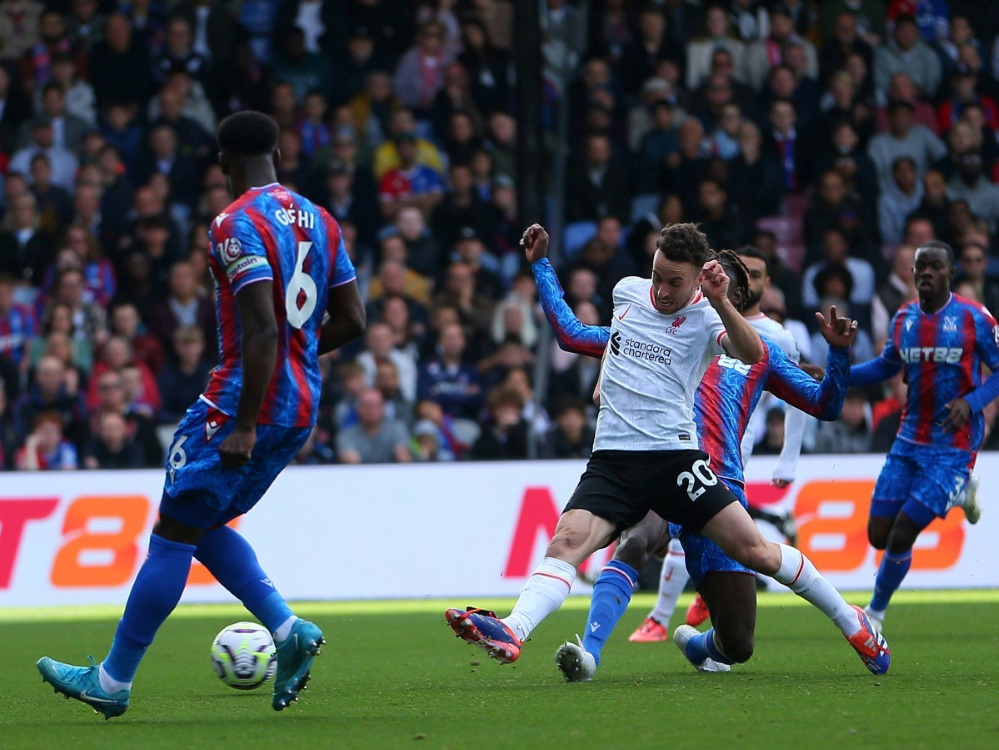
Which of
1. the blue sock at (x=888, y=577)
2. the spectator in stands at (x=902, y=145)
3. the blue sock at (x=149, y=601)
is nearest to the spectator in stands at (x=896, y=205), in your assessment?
the spectator in stands at (x=902, y=145)

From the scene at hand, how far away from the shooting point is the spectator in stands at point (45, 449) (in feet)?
45.1

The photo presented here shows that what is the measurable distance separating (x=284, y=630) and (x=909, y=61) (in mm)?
13280

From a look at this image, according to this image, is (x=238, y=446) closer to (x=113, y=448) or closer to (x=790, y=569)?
(x=790, y=569)

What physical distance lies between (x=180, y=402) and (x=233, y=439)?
30.4ft

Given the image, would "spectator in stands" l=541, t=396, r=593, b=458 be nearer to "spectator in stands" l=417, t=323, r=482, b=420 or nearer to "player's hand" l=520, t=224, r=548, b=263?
"spectator in stands" l=417, t=323, r=482, b=420

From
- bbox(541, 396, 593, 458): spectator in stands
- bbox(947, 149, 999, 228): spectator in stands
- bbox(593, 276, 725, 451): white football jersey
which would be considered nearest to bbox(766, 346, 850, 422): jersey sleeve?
bbox(593, 276, 725, 451): white football jersey

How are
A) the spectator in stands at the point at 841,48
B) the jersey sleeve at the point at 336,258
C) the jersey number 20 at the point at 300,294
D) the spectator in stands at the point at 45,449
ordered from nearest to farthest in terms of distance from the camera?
the jersey number 20 at the point at 300,294 < the jersey sleeve at the point at 336,258 < the spectator in stands at the point at 45,449 < the spectator in stands at the point at 841,48

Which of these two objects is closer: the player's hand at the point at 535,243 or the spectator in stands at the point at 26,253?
the player's hand at the point at 535,243

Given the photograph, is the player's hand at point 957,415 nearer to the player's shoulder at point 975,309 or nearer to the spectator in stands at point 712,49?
the player's shoulder at point 975,309

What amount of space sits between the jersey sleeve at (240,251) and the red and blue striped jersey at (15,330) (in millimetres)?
10370

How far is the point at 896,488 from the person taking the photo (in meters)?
9.34

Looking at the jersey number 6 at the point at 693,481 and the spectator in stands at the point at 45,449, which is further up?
the jersey number 6 at the point at 693,481

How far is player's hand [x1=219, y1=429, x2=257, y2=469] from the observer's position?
5.51 m

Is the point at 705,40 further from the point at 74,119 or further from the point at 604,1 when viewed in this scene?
the point at 74,119
